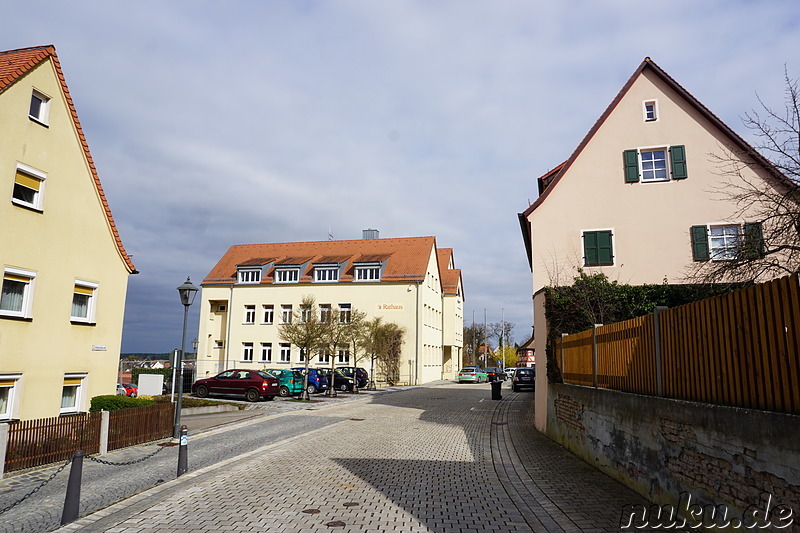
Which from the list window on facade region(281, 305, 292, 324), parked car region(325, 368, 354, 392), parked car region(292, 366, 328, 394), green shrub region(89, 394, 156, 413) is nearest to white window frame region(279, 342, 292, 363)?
window on facade region(281, 305, 292, 324)

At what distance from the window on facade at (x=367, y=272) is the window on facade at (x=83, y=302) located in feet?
100

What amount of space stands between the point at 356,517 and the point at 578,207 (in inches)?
589

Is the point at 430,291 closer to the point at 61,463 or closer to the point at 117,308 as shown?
the point at 117,308

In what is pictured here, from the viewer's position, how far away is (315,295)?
48.2 m

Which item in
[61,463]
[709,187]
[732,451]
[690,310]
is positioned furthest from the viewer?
[709,187]

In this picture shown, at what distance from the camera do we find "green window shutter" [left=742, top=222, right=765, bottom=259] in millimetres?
11859

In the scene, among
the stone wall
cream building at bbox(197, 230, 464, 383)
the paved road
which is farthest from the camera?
cream building at bbox(197, 230, 464, 383)

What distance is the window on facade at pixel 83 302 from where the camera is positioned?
1689cm

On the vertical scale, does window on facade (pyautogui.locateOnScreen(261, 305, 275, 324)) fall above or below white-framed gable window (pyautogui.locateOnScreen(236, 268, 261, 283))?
below

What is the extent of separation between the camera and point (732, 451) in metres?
5.61

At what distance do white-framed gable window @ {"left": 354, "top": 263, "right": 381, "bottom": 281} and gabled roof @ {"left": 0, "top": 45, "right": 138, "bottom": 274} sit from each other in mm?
28944

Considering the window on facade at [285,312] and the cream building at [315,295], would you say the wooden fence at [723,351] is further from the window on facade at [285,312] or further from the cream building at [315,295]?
the window on facade at [285,312]

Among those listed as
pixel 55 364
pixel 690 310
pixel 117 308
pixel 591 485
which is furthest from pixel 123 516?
pixel 117 308

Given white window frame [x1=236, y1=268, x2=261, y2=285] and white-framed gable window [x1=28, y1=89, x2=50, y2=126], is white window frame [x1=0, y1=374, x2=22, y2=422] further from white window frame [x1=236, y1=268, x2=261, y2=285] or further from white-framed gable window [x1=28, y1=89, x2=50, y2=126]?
white window frame [x1=236, y1=268, x2=261, y2=285]
